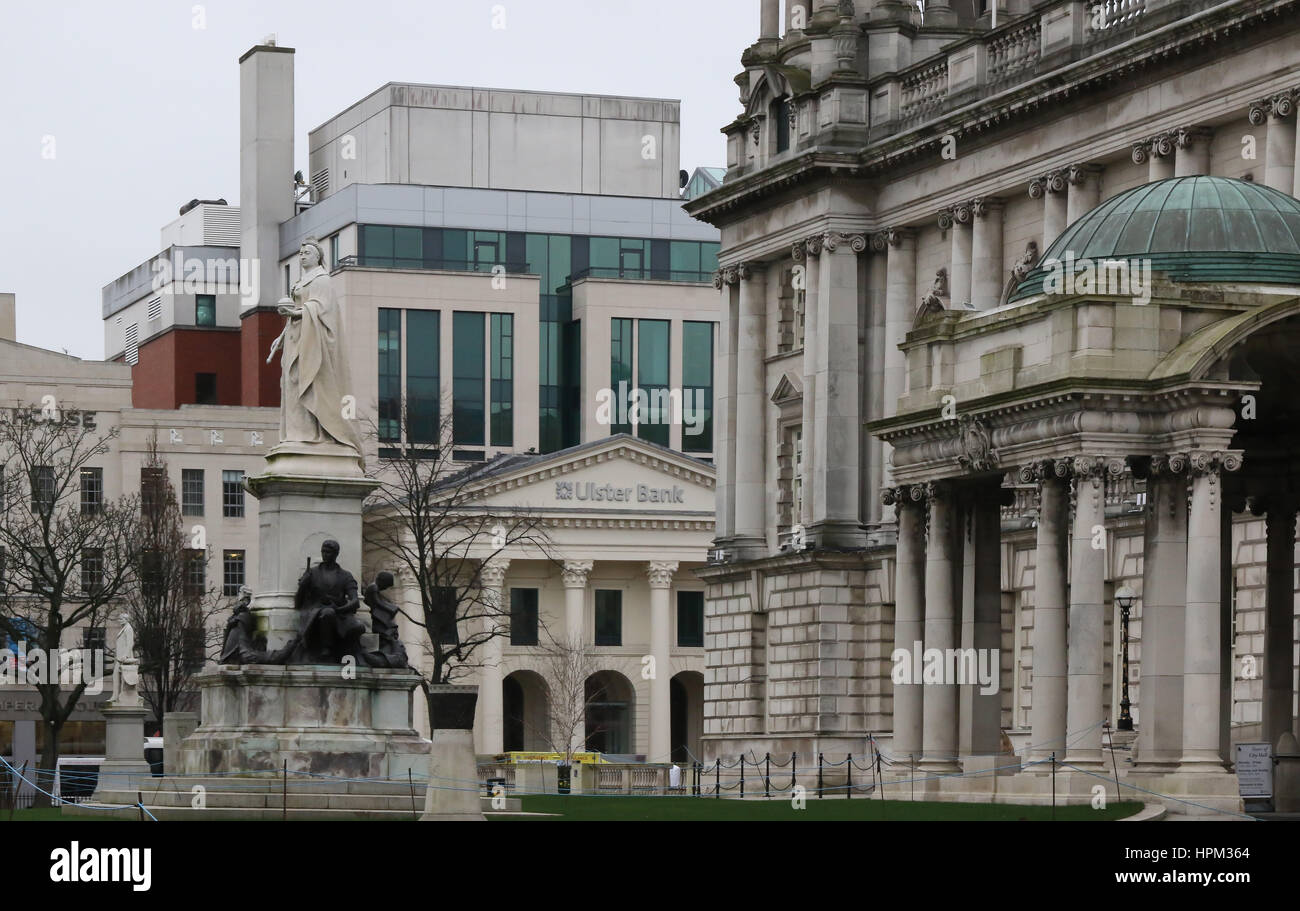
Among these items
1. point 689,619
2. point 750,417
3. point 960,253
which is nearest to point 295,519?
point 960,253

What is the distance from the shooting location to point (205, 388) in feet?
519

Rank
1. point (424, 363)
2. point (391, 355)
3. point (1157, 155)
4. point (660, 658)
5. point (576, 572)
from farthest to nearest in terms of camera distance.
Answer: point (424, 363)
point (391, 355)
point (660, 658)
point (576, 572)
point (1157, 155)

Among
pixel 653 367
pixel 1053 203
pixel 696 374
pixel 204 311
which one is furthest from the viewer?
pixel 204 311

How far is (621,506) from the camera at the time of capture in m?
131

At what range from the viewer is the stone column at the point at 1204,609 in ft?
142

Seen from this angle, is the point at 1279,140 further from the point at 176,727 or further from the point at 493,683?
the point at 493,683

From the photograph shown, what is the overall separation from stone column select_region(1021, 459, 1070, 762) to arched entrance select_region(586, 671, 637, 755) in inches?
3416

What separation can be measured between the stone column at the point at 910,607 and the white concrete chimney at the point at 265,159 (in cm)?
10355

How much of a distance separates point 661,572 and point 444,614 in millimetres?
32872

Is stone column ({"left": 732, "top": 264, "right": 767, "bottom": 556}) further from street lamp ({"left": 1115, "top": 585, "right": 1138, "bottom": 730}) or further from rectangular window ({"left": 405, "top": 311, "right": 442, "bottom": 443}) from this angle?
rectangular window ({"left": 405, "top": 311, "right": 442, "bottom": 443})

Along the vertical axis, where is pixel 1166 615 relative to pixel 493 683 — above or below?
above

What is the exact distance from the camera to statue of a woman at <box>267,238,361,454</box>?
1718 inches

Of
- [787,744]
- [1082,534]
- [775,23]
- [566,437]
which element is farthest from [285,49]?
[1082,534]
